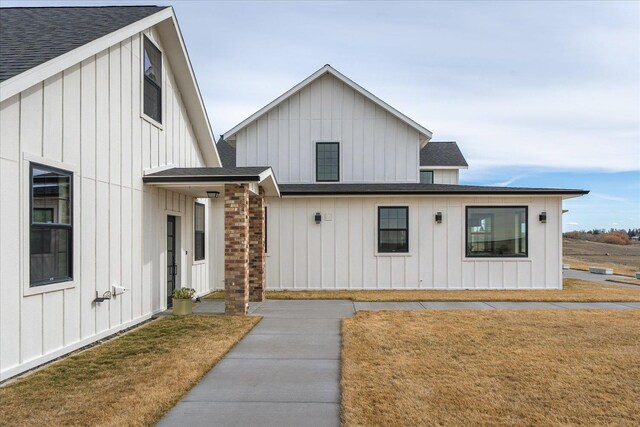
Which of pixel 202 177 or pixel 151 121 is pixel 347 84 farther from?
pixel 202 177

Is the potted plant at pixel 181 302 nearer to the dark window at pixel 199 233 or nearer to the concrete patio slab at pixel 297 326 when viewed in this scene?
the concrete patio slab at pixel 297 326

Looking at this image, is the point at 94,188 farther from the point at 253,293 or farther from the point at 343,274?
the point at 343,274

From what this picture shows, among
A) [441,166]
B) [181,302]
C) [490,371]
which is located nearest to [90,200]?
[181,302]

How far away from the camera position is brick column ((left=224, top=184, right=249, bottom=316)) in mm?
9656

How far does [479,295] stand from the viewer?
12844mm

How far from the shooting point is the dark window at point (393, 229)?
46.7 feet

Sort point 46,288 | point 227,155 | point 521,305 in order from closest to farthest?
point 46,288, point 521,305, point 227,155

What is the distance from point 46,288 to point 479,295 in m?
10.4

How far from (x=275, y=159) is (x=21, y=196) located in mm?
11024

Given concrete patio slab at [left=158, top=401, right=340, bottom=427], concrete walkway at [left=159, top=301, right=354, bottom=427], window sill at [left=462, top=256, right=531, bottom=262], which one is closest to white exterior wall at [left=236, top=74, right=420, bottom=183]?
window sill at [left=462, top=256, right=531, bottom=262]

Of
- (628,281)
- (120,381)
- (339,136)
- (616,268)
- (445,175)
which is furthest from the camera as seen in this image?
(445,175)

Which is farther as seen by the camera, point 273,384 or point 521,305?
point 521,305

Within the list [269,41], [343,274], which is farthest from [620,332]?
[269,41]

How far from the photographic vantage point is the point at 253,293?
12.1 m
